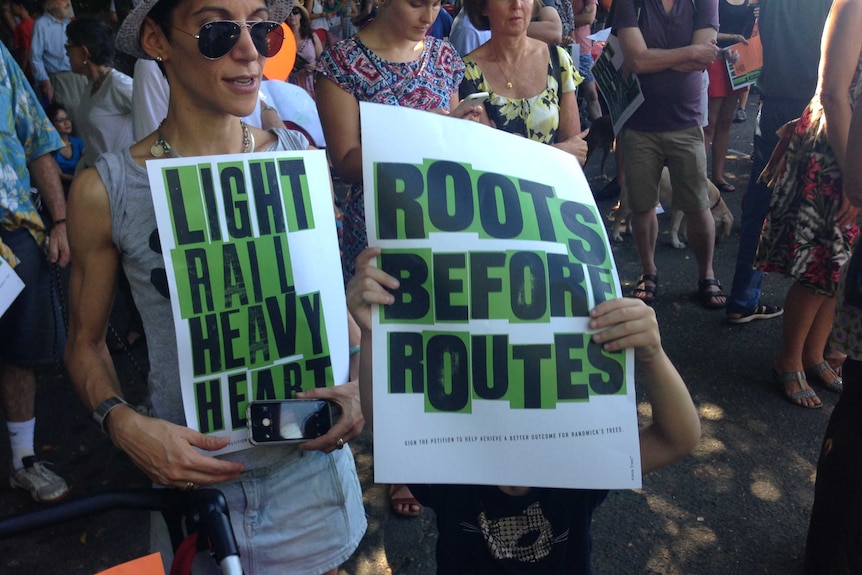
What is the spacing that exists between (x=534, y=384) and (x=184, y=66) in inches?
39.2

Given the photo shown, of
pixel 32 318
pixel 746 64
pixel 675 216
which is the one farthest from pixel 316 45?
pixel 32 318

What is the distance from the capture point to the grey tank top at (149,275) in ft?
5.09

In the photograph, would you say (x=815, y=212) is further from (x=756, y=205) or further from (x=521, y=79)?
(x=521, y=79)

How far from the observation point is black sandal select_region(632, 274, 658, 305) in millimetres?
5090

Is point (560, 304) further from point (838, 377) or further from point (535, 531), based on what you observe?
point (838, 377)

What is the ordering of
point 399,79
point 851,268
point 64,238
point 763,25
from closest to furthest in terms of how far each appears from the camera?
1. point 851,268
2. point 399,79
3. point 64,238
4. point 763,25

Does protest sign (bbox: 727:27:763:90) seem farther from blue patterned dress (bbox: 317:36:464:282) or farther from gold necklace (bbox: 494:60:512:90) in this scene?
blue patterned dress (bbox: 317:36:464:282)

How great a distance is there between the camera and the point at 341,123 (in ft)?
9.21

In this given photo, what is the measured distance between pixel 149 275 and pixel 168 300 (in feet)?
0.21

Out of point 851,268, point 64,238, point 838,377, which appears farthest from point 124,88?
point 838,377

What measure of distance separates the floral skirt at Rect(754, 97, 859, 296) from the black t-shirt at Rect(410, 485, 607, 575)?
237 centimetres

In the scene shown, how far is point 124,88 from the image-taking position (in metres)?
4.09

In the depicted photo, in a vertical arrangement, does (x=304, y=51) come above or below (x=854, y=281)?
above

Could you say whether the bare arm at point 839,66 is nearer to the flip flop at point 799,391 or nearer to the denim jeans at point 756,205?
the denim jeans at point 756,205
